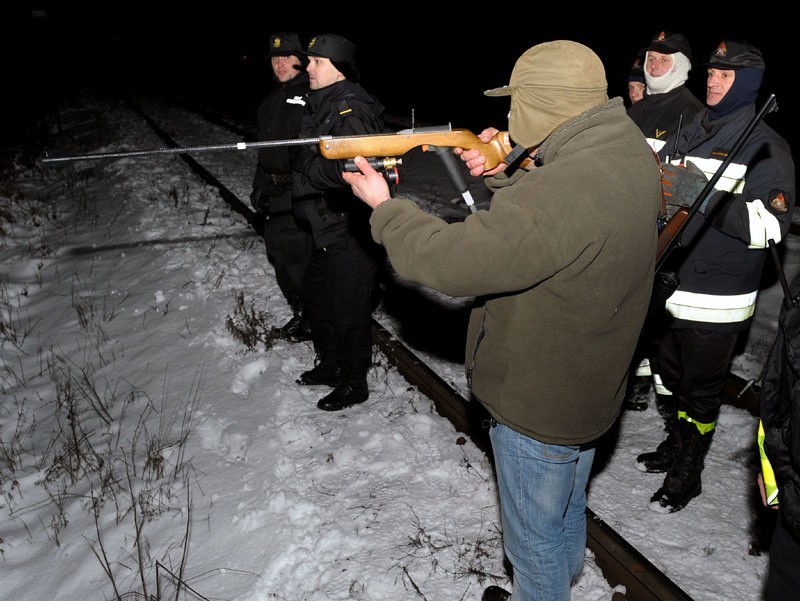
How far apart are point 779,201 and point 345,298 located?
249cm

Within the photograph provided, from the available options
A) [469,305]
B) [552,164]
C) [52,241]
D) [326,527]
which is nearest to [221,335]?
[469,305]

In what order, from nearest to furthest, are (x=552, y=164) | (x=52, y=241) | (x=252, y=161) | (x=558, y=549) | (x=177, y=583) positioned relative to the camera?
(x=552, y=164), (x=558, y=549), (x=177, y=583), (x=52, y=241), (x=252, y=161)

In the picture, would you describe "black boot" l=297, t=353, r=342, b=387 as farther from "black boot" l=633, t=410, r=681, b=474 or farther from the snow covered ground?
"black boot" l=633, t=410, r=681, b=474

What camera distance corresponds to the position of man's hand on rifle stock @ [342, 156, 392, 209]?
7.13ft

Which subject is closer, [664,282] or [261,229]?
[664,282]

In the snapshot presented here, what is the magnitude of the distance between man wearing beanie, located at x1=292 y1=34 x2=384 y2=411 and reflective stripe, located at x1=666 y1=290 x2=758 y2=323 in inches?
74.6

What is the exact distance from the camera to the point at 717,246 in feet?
10.4

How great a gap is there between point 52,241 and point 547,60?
8776 mm

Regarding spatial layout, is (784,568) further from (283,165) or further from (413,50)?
(413,50)

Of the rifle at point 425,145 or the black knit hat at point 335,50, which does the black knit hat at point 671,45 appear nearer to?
the rifle at point 425,145

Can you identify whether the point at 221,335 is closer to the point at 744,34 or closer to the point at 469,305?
the point at 469,305

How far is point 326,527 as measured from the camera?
3.17m

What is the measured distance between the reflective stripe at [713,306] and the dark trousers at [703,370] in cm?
9

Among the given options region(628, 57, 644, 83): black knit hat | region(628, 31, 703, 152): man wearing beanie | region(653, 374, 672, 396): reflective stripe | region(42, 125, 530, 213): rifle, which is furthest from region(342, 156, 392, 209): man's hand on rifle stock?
region(628, 57, 644, 83): black knit hat
